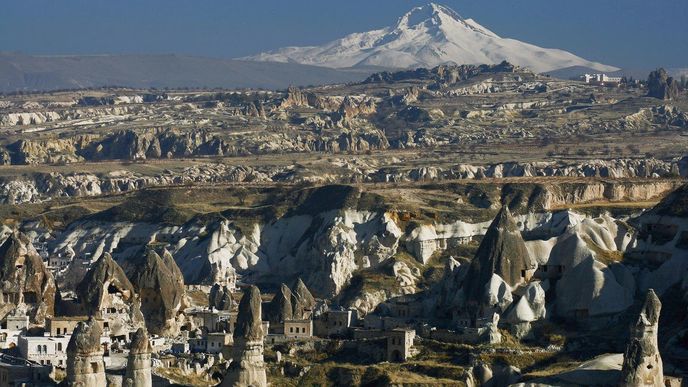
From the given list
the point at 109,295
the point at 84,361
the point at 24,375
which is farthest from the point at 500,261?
the point at 84,361

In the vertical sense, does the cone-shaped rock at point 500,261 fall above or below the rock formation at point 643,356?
above

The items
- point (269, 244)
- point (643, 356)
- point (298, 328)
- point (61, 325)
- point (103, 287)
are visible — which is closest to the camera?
point (643, 356)

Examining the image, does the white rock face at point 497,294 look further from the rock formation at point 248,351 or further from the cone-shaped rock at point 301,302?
the rock formation at point 248,351

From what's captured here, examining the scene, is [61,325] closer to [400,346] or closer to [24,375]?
[24,375]

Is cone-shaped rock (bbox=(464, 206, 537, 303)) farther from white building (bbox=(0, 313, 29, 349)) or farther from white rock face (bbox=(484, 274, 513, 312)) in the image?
white building (bbox=(0, 313, 29, 349))

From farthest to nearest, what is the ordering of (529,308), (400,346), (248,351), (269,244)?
(269,244), (529,308), (400,346), (248,351)

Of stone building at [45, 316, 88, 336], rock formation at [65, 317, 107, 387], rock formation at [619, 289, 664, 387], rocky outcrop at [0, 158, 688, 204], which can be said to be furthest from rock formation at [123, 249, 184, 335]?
rocky outcrop at [0, 158, 688, 204]

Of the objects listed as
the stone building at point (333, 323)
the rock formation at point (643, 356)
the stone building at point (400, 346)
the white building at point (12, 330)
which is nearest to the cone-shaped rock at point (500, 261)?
the stone building at point (400, 346)
